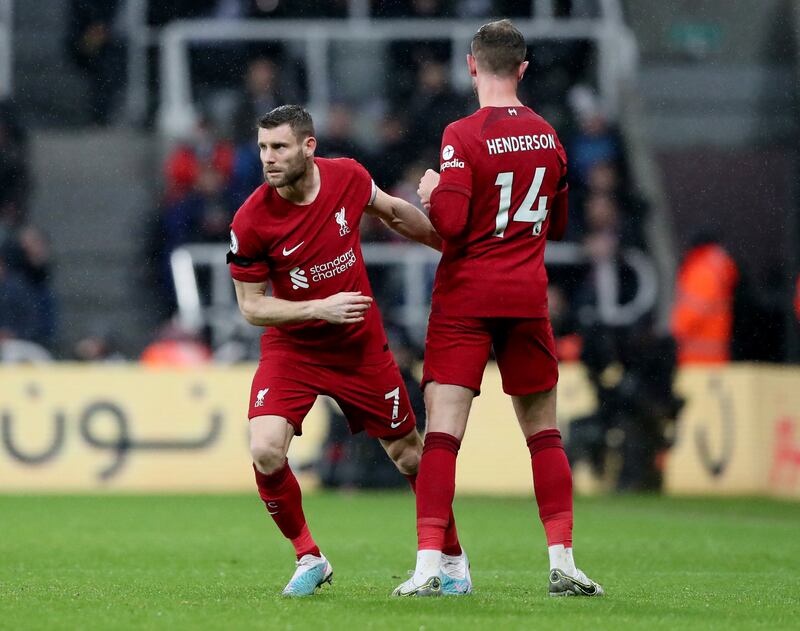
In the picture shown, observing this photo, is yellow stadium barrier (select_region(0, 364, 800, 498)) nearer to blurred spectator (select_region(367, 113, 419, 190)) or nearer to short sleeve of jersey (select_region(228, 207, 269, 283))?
Result: blurred spectator (select_region(367, 113, 419, 190))

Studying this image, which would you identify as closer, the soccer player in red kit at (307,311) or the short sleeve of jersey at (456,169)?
the short sleeve of jersey at (456,169)

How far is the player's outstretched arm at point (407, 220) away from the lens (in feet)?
21.2

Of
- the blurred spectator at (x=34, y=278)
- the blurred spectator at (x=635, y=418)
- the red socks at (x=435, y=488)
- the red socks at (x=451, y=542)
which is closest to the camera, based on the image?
the red socks at (x=435, y=488)

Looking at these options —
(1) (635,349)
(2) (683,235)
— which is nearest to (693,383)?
(1) (635,349)

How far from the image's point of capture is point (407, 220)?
6.46 m

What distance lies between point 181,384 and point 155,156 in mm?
4745

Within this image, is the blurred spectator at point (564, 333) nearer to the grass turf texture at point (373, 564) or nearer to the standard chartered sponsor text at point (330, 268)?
the grass turf texture at point (373, 564)

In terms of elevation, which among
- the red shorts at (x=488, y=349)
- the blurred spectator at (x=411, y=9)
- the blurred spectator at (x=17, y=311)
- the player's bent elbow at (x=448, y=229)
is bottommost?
the blurred spectator at (x=17, y=311)

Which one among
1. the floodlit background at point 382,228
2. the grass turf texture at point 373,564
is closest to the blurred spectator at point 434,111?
the floodlit background at point 382,228

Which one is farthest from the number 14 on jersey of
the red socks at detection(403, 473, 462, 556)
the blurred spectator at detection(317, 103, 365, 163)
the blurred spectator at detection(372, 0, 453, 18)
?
the blurred spectator at detection(372, 0, 453, 18)

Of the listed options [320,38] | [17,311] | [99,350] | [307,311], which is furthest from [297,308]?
[320,38]

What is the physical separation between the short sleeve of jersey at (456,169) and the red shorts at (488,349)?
50 centimetres

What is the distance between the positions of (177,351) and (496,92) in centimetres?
904

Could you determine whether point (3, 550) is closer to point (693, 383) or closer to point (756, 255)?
point (693, 383)
